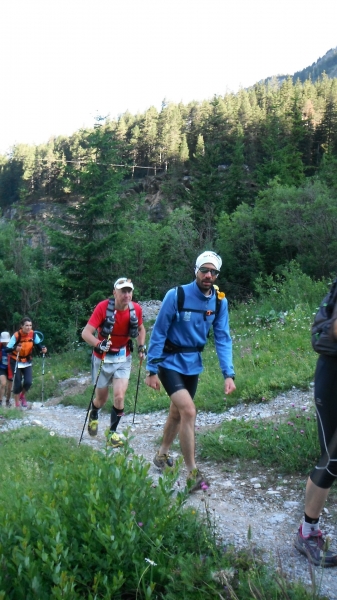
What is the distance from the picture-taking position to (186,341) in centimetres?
537

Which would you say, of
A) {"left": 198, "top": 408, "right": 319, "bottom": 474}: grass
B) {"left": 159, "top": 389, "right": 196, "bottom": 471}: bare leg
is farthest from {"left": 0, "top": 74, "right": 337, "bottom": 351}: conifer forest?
{"left": 159, "top": 389, "right": 196, "bottom": 471}: bare leg

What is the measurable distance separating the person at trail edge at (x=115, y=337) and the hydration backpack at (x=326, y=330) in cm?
383

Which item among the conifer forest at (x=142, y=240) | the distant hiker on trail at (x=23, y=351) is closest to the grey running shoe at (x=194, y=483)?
the distant hiker on trail at (x=23, y=351)

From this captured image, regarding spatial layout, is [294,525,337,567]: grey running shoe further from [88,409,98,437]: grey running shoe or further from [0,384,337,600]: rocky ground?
[88,409,98,437]: grey running shoe

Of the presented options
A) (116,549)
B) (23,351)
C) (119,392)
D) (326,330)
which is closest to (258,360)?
(119,392)

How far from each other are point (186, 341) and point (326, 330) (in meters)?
1.97

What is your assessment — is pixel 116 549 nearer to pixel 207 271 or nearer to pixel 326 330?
pixel 326 330

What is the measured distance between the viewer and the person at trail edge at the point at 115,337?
7348 mm

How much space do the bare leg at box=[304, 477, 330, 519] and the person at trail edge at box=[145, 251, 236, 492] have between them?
5.00 feet

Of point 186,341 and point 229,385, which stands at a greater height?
point 186,341

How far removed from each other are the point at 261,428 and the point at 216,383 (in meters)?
3.85

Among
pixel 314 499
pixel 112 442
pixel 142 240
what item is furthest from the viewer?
pixel 142 240

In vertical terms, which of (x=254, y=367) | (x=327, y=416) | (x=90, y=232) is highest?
(x=327, y=416)

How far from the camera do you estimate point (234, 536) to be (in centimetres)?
424
